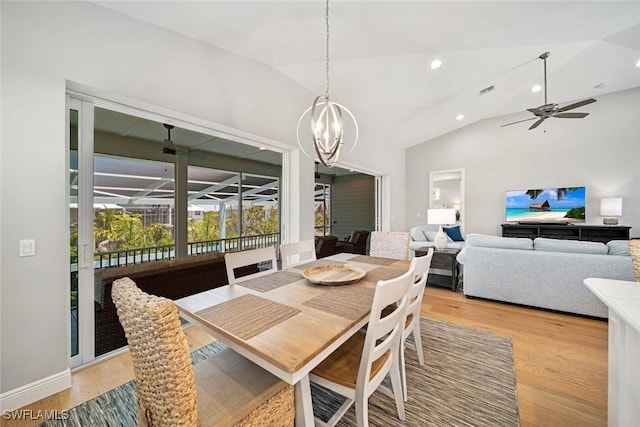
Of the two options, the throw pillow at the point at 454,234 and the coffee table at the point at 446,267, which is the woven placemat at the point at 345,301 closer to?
the coffee table at the point at 446,267

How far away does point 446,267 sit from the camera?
3.96 meters

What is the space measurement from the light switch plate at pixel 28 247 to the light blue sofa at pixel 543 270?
14.1 feet

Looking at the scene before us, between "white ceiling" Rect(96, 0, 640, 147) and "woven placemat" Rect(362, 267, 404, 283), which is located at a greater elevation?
"white ceiling" Rect(96, 0, 640, 147)

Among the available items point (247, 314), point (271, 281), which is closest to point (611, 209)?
point (271, 281)

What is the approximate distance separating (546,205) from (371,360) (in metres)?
6.58

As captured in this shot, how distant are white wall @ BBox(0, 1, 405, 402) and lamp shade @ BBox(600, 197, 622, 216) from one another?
7251 mm

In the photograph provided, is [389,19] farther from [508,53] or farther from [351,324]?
[351,324]

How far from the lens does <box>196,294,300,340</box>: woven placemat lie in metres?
1.09

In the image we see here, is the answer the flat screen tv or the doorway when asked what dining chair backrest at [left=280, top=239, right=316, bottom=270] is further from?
the flat screen tv

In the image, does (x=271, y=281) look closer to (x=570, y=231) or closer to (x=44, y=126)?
(x=44, y=126)

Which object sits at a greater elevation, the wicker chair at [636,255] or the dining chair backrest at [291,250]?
the wicker chair at [636,255]

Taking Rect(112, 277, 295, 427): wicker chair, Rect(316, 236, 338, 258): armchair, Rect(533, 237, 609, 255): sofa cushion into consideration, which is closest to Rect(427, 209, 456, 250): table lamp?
Rect(533, 237, 609, 255): sofa cushion

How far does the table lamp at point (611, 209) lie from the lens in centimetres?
476

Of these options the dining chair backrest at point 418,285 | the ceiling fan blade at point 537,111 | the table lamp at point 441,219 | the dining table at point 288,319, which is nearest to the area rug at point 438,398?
the dining chair backrest at point 418,285
